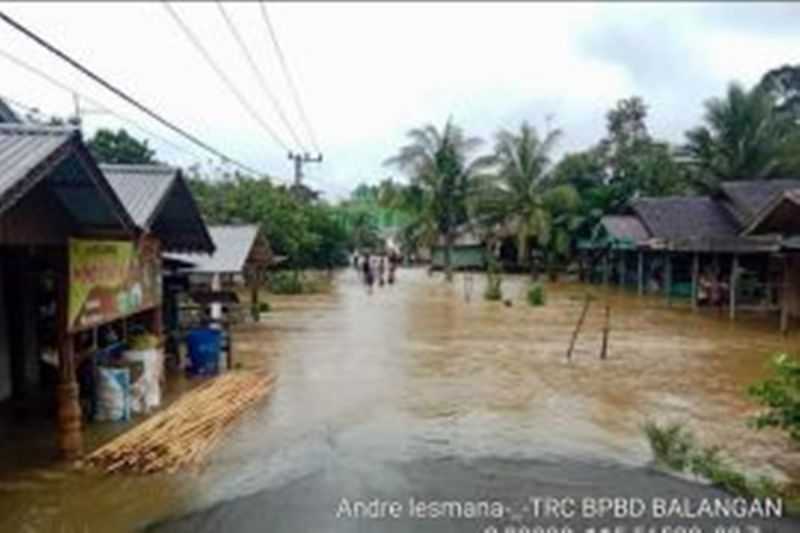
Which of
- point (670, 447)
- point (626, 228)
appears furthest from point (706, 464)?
point (626, 228)

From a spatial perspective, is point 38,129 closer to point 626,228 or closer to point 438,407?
point 438,407

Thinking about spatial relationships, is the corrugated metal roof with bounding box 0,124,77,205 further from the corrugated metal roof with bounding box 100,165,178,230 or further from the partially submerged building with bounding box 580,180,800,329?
the partially submerged building with bounding box 580,180,800,329

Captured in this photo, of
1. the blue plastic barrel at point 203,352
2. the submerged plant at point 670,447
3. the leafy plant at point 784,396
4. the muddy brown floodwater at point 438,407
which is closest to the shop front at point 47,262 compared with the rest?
the muddy brown floodwater at point 438,407

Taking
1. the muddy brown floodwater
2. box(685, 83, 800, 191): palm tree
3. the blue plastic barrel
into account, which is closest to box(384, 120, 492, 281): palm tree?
box(685, 83, 800, 191): palm tree

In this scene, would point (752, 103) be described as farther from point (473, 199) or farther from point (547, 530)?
point (547, 530)

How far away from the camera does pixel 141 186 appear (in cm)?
1341

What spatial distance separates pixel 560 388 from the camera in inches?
615

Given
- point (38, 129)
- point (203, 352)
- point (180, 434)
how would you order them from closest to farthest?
1. point (38, 129)
2. point (180, 434)
3. point (203, 352)

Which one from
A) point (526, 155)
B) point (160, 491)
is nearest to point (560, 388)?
point (160, 491)

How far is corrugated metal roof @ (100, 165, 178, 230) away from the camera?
12489 millimetres

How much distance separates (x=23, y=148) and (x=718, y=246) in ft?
85.6

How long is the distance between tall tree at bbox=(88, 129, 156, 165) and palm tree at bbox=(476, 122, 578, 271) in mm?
18922

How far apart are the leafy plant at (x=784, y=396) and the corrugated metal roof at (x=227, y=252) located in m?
14.4

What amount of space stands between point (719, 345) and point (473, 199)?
2911cm
